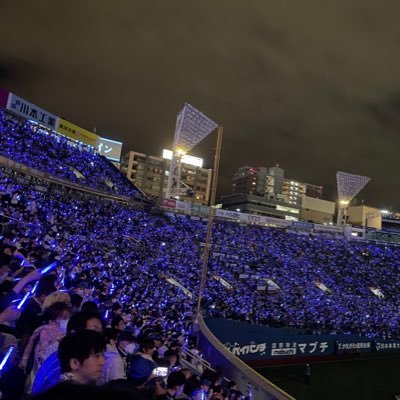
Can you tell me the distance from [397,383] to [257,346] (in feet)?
27.7

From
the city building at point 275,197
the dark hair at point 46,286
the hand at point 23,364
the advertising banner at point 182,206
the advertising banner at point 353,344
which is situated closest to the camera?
the hand at point 23,364

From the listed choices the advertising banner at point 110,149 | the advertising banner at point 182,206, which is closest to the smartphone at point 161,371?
the advertising banner at point 182,206

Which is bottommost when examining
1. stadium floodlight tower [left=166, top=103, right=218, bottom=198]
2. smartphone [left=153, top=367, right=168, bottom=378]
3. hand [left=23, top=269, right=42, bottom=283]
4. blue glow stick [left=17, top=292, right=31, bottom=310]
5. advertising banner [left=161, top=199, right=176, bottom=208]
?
smartphone [left=153, top=367, right=168, bottom=378]

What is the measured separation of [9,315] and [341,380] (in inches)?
941

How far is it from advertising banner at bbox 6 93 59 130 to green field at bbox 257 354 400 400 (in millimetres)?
28515

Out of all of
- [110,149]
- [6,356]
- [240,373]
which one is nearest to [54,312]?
[6,356]

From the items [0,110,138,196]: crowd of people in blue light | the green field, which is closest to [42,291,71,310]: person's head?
the green field

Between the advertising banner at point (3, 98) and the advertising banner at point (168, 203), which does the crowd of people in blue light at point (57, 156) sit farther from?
the advertising banner at point (168, 203)

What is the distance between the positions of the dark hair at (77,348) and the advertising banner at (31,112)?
3627 cm

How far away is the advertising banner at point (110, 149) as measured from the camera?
5156 cm

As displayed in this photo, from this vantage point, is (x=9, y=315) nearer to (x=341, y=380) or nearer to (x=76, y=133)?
(x=341, y=380)

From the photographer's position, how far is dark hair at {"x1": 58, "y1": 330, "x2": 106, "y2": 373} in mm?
2408

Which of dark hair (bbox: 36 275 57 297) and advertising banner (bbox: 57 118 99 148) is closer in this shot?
dark hair (bbox: 36 275 57 297)

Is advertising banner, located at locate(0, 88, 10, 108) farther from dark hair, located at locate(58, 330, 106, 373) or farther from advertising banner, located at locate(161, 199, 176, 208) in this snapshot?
dark hair, located at locate(58, 330, 106, 373)
